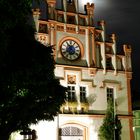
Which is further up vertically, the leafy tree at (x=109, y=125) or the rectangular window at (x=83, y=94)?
the rectangular window at (x=83, y=94)

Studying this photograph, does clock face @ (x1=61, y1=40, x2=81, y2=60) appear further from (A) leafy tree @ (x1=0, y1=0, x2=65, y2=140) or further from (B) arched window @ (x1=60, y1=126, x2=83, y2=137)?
(A) leafy tree @ (x1=0, y1=0, x2=65, y2=140)

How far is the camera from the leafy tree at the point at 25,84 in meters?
17.9

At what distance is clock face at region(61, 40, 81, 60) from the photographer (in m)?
36.5

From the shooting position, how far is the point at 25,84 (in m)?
18.7

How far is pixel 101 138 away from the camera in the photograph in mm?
35625

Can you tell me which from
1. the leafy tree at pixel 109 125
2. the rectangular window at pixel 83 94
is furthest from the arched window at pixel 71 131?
the rectangular window at pixel 83 94

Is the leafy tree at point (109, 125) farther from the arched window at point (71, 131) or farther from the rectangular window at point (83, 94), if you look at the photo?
the rectangular window at point (83, 94)

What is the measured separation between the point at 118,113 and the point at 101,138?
11.1ft

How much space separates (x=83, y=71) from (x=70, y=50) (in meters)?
2.30

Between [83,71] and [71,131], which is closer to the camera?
[71,131]

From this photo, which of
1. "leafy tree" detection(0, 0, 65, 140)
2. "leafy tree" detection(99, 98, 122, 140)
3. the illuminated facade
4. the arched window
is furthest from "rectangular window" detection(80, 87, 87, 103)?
"leafy tree" detection(0, 0, 65, 140)

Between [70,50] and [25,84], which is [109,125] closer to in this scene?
[70,50]

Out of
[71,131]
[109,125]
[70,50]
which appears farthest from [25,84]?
[70,50]

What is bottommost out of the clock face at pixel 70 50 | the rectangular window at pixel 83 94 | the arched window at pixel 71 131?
the arched window at pixel 71 131
